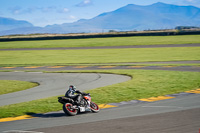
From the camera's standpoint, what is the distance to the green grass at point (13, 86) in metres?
22.8

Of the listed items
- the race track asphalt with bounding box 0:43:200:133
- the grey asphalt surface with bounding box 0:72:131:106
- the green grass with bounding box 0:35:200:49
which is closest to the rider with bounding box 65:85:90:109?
the race track asphalt with bounding box 0:43:200:133

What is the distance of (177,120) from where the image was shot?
38.0 ft

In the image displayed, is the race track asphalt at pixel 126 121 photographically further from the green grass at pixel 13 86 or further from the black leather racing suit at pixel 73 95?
the green grass at pixel 13 86

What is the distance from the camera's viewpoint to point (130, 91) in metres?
19.3

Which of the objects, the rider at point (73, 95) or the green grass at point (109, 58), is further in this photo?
the green grass at point (109, 58)

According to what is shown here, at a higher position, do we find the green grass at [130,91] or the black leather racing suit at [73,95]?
the black leather racing suit at [73,95]

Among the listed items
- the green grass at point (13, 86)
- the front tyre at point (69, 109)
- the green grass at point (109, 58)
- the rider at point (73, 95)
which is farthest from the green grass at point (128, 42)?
the front tyre at point (69, 109)

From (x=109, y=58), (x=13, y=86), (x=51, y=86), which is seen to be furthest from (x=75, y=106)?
(x=109, y=58)

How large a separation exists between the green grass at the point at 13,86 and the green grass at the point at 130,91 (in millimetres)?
6319

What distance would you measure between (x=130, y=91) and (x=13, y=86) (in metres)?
10.2

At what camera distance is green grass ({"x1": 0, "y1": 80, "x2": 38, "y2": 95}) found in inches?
898

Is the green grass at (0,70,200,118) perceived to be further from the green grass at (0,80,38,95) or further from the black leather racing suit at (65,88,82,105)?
the green grass at (0,80,38,95)

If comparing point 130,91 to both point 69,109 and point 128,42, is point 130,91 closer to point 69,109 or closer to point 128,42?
point 69,109

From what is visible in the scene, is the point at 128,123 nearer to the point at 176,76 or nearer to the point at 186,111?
the point at 186,111
